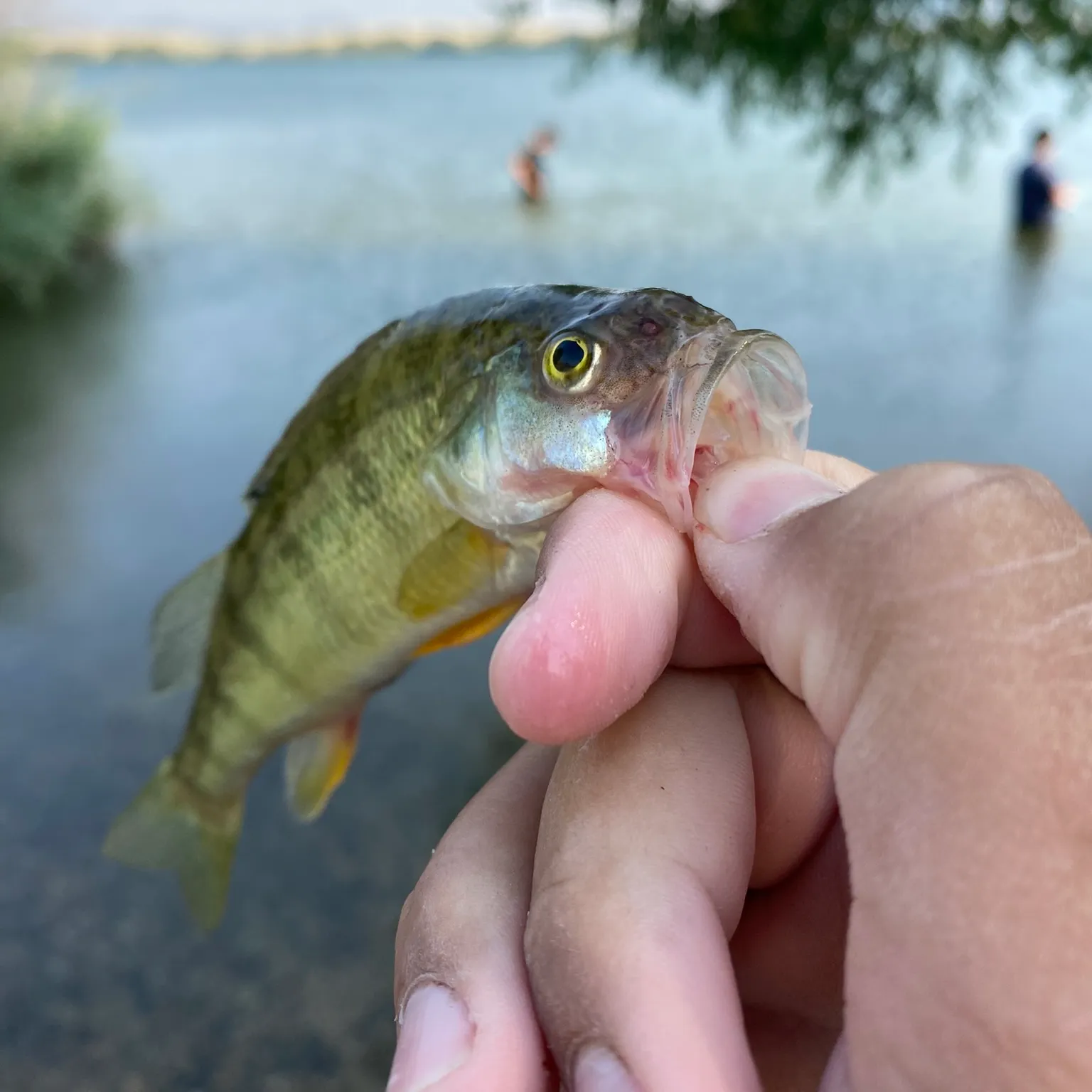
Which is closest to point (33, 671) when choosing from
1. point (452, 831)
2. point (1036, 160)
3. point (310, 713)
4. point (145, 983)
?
point (145, 983)

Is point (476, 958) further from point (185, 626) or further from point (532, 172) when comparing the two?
point (532, 172)

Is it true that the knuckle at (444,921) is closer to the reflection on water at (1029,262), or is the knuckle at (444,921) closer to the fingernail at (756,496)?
the fingernail at (756,496)

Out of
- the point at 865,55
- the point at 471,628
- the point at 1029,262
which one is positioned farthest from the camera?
the point at 1029,262

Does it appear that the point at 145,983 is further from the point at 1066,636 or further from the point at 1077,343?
the point at 1077,343

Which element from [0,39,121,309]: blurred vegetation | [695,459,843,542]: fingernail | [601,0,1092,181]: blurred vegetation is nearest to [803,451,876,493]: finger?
[695,459,843,542]: fingernail

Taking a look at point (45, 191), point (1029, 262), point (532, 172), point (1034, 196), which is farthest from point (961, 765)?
point (532, 172)

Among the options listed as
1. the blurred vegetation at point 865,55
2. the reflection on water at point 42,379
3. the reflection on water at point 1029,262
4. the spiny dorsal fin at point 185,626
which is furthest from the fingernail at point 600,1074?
the reflection on water at point 1029,262
